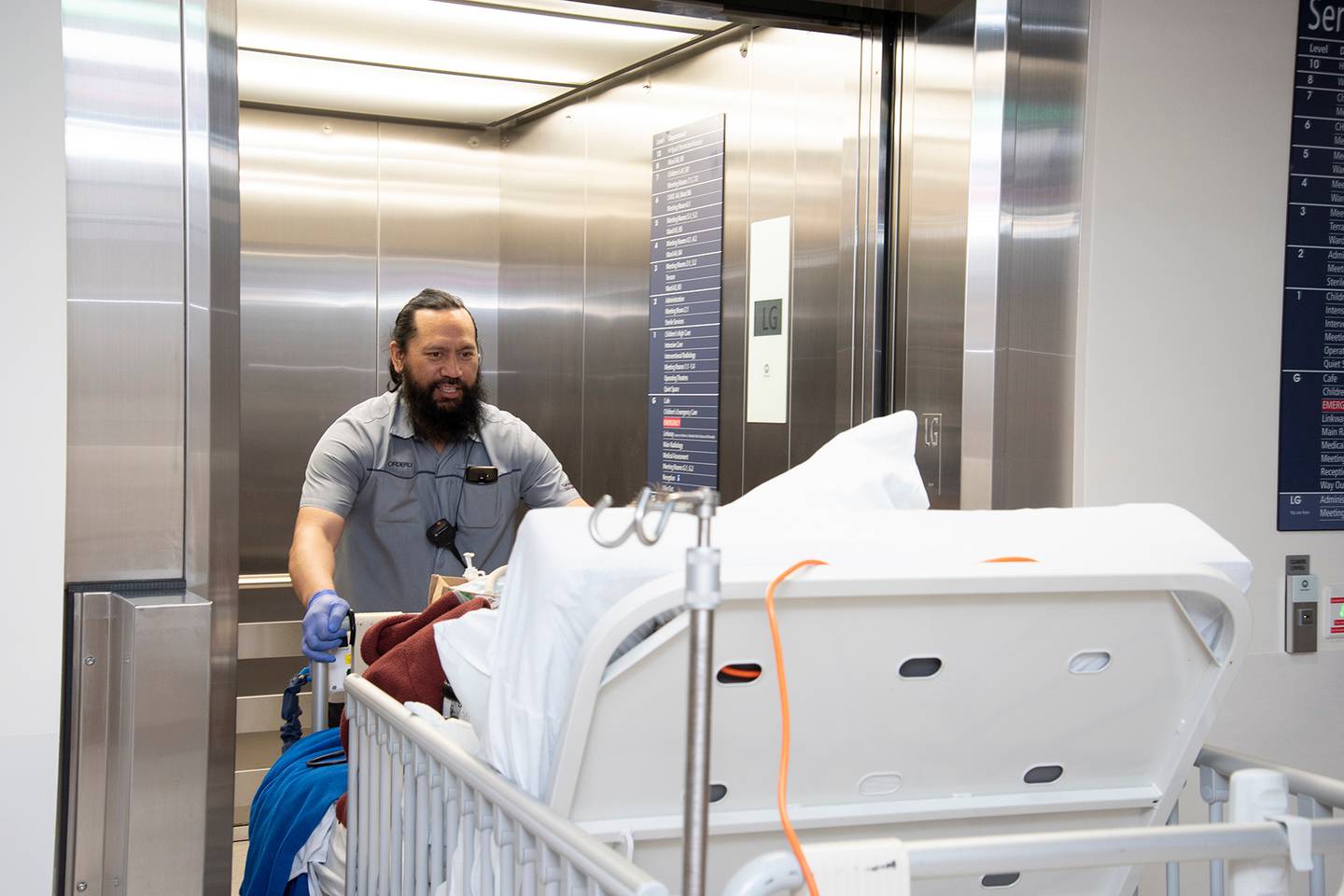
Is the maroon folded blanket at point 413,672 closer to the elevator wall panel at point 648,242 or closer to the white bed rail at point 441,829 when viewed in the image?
the white bed rail at point 441,829

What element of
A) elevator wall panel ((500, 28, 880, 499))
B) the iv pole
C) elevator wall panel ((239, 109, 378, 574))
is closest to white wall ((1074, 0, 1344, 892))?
elevator wall panel ((500, 28, 880, 499))

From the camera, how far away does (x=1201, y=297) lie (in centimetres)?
256

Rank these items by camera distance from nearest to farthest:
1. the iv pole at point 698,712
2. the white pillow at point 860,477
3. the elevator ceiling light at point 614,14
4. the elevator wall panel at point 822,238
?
the iv pole at point 698,712
the white pillow at point 860,477
the elevator wall panel at point 822,238
the elevator ceiling light at point 614,14

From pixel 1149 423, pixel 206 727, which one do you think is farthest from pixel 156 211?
pixel 1149 423

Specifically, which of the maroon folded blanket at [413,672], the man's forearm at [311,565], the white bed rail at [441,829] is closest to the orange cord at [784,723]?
the white bed rail at [441,829]

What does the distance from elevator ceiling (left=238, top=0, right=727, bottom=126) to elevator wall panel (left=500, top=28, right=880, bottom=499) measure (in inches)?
5.2

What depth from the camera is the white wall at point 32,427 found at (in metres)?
1.85

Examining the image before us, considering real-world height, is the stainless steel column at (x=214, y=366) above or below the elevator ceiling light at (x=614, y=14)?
below

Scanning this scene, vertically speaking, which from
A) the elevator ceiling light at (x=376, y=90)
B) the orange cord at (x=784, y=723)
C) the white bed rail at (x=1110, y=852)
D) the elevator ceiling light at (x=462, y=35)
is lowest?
the white bed rail at (x=1110, y=852)

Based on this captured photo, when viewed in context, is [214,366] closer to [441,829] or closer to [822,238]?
[441,829]

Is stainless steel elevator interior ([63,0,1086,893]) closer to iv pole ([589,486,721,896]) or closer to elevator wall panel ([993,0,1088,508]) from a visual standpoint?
elevator wall panel ([993,0,1088,508])

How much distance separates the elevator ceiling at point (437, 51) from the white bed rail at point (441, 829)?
2062 millimetres

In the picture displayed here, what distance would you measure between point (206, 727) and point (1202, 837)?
1.51 meters

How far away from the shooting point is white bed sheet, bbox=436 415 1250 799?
4.01 feet
